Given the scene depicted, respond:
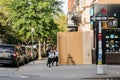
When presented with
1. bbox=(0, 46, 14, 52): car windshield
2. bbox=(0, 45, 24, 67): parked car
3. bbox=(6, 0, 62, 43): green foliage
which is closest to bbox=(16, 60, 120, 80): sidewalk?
bbox=(0, 45, 24, 67): parked car

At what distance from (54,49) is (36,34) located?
A: 17033 millimetres

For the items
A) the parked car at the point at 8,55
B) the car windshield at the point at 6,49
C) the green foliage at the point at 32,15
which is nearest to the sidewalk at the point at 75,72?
the parked car at the point at 8,55

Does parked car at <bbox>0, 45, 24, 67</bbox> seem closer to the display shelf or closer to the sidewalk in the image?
the sidewalk

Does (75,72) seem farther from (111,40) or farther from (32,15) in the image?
(32,15)

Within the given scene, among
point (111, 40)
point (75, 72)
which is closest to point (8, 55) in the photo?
point (111, 40)

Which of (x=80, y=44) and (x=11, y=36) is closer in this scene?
(x=80, y=44)

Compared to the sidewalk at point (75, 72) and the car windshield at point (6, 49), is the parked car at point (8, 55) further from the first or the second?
the sidewalk at point (75, 72)

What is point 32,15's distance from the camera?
51.0 m

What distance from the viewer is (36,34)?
170ft

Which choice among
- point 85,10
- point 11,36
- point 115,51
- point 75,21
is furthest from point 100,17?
point 11,36

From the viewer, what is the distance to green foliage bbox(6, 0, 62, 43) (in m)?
51.0

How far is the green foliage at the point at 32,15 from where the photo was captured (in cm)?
5100

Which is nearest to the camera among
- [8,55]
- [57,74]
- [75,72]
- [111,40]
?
[57,74]

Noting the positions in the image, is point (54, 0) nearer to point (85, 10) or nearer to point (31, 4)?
point (31, 4)
